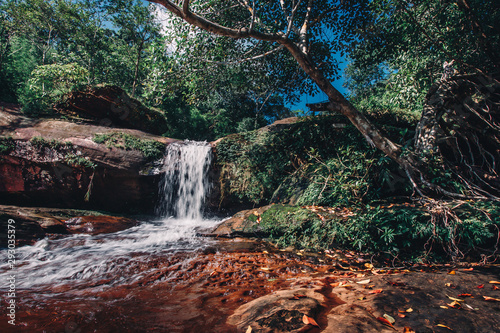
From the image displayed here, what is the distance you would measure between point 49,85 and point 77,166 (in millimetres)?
5453

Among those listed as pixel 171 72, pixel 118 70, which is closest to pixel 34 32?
pixel 118 70

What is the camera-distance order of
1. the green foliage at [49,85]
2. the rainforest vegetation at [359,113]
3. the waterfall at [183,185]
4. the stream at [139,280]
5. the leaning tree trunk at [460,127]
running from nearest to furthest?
the stream at [139,280] → the rainforest vegetation at [359,113] → the leaning tree trunk at [460,127] → the waterfall at [183,185] → the green foliage at [49,85]

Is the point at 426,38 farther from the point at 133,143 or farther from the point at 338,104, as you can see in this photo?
the point at 133,143

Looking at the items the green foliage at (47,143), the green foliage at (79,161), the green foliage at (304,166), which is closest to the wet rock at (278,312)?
the green foliage at (304,166)

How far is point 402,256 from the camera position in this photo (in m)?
3.76

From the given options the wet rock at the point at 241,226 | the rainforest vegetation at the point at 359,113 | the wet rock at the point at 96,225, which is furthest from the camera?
the wet rock at the point at 96,225

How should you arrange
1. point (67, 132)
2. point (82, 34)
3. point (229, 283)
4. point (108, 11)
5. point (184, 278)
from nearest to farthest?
point (229, 283) < point (184, 278) < point (67, 132) < point (108, 11) < point (82, 34)

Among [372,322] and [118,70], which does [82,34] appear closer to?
[118,70]

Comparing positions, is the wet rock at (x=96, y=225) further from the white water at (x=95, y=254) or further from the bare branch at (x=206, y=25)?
the bare branch at (x=206, y=25)

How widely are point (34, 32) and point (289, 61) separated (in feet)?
70.5

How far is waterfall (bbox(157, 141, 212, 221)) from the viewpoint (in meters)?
8.71

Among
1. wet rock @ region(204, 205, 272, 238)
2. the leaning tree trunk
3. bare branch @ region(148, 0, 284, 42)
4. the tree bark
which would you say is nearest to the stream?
wet rock @ region(204, 205, 272, 238)

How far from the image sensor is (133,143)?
337 inches

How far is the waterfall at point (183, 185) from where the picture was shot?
8.71 m
